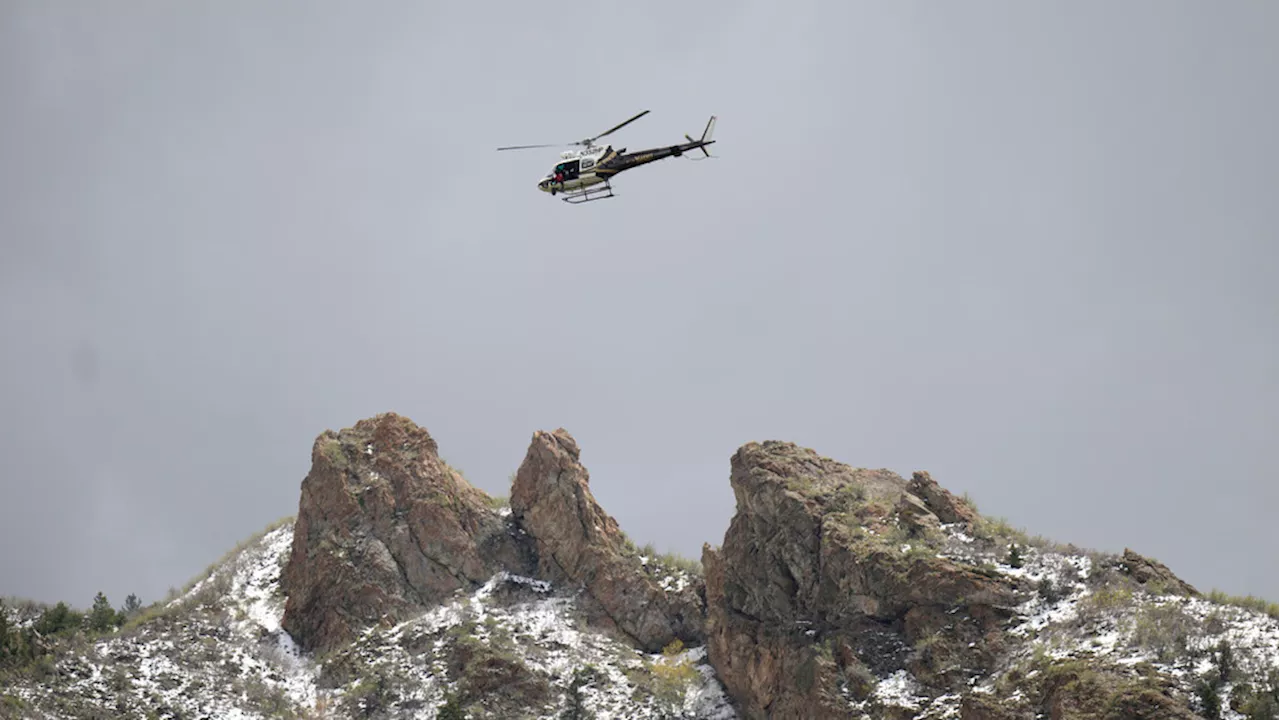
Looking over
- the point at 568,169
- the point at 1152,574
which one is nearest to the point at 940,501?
the point at 1152,574

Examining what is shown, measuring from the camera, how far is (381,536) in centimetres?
7562

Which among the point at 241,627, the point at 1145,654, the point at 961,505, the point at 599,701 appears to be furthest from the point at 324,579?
the point at 1145,654

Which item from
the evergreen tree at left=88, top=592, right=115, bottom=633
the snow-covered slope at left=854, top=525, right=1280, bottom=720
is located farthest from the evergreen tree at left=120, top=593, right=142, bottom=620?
the snow-covered slope at left=854, top=525, right=1280, bottom=720

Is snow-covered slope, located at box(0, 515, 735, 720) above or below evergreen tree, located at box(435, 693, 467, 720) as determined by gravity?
above

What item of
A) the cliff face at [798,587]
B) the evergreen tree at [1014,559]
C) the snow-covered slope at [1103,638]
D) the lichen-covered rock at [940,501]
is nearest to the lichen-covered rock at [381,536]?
the cliff face at [798,587]

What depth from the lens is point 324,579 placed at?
7425 cm

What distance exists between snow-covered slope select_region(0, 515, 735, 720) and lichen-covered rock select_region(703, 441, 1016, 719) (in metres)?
3.74

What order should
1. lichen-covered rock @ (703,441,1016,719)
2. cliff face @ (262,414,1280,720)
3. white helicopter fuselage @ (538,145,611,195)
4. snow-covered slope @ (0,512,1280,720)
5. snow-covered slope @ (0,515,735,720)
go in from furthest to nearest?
white helicopter fuselage @ (538,145,611,195) < snow-covered slope @ (0,515,735,720) < lichen-covered rock @ (703,441,1016,719) < cliff face @ (262,414,1280,720) < snow-covered slope @ (0,512,1280,720)

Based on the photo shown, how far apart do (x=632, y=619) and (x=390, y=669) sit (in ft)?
42.1

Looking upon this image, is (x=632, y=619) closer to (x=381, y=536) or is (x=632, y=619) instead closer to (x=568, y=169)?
(x=381, y=536)

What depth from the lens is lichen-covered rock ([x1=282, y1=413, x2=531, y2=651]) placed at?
73.6 m

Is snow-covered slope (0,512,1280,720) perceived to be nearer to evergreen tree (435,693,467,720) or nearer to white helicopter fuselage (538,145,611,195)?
evergreen tree (435,693,467,720)

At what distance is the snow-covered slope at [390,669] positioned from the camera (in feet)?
217

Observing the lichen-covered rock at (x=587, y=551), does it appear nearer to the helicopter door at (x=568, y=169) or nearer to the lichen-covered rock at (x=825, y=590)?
the lichen-covered rock at (x=825, y=590)
